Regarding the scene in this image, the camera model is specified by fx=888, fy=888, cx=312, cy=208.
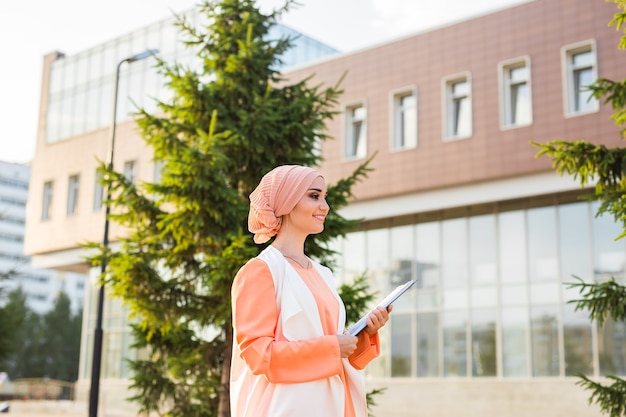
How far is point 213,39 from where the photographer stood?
12086 millimetres

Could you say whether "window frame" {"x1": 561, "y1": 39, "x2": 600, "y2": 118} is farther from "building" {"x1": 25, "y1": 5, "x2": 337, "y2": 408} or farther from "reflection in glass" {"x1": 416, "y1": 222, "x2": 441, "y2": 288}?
"building" {"x1": 25, "y1": 5, "x2": 337, "y2": 408}

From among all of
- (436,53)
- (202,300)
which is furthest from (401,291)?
(436,53)

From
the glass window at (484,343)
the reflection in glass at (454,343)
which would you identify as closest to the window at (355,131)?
the reflection in glass at (454,343)

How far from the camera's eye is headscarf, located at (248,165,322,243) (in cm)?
343

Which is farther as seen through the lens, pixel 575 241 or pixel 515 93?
pixel 515 93

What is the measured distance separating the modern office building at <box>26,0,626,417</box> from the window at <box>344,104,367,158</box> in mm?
49

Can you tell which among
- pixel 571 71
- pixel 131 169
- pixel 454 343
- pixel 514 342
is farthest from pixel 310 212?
pixel 131 169

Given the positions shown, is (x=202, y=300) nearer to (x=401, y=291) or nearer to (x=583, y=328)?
(x=401, y=291)

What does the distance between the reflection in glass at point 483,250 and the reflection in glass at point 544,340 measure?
173cm

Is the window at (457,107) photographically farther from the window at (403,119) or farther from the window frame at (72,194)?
the window frame at (72,194)

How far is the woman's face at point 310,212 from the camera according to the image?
11.3ft

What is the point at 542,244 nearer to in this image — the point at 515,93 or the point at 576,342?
the point at 576,342

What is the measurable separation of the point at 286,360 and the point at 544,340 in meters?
22.5

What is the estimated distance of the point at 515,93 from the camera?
82.0ft
